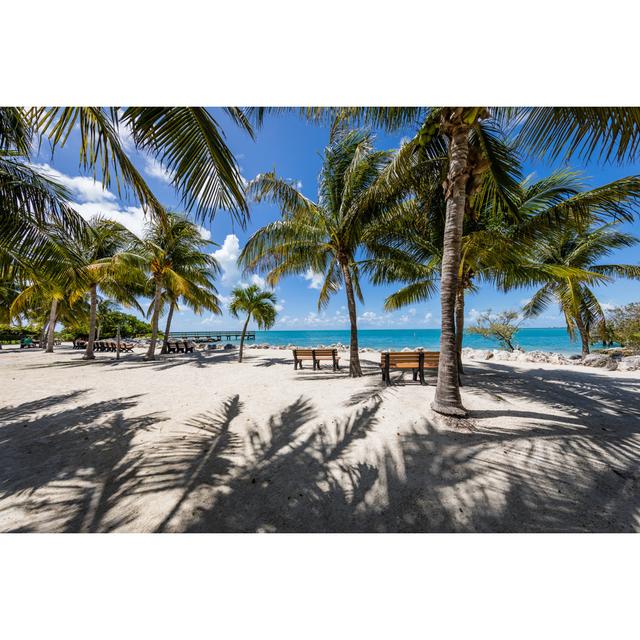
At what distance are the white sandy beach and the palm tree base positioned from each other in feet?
0.49

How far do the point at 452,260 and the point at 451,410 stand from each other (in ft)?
8.03

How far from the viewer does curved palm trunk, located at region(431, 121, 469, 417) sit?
156 inches

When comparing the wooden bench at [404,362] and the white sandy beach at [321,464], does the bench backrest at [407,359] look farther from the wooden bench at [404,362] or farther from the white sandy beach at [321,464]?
the white sandy beach at [321,464]

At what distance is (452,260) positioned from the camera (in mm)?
4039

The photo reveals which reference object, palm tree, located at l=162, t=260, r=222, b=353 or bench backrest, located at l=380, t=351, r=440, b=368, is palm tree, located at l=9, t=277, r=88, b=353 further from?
bench backrest, located at l=380, t=351, r=440, b=368

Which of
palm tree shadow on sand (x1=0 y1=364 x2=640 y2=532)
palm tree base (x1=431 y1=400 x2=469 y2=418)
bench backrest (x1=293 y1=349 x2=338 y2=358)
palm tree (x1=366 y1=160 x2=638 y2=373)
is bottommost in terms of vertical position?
palm tree shadow on sand (x1=0 y1=364 x2=640 y2=532)

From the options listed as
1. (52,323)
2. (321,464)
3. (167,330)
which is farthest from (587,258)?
(52,323)

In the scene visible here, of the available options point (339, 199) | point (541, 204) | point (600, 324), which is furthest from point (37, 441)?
point (600, 324)

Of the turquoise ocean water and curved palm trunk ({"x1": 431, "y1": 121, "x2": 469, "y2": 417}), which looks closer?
curved palm trunk ({"x1": 431, "y1": 121, "x2": 469, "y2": 417})

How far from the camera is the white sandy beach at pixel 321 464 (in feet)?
6.80

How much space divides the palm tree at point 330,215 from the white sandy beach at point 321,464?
4.23 metres

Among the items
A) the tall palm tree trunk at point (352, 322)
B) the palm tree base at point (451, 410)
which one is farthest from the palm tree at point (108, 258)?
the palm tree base at point (451, 410)

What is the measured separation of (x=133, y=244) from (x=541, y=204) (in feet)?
53.3

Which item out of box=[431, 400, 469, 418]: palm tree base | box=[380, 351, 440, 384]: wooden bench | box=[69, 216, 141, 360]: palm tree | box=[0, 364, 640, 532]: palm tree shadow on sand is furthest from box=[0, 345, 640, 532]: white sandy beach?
box=[69, 216, 141, 360]: palm tree
